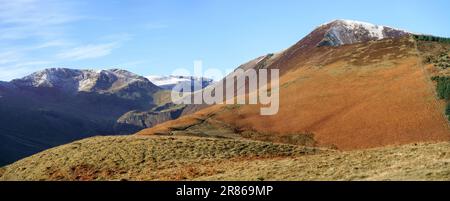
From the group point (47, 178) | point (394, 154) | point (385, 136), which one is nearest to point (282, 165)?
point (394, 154)

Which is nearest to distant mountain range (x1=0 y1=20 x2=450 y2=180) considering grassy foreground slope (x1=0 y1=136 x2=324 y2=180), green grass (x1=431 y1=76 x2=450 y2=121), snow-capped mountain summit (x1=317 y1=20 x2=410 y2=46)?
grassy foreground slope (x1=0 y1=136 x2=324 y2=180)

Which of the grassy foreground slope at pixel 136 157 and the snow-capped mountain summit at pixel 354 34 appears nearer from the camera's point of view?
the grassy foreground slope at pixel 136 157

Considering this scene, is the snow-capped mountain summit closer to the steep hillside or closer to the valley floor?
the steep hillside

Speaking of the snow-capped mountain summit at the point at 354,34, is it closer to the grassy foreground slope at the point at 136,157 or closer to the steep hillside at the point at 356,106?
the steep hillside at the point at 356,106

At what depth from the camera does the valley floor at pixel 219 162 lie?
27703mm

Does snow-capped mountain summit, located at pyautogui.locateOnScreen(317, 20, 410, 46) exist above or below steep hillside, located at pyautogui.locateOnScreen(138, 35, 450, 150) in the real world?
above

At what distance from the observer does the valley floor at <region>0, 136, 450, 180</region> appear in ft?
90.9

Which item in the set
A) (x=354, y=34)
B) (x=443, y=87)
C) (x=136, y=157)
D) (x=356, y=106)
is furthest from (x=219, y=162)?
(x=354, y=34)

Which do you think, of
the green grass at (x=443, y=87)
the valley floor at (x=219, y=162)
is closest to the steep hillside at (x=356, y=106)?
the green grass at (x=443, y=87)

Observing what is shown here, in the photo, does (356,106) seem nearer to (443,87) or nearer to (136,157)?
(443,87)

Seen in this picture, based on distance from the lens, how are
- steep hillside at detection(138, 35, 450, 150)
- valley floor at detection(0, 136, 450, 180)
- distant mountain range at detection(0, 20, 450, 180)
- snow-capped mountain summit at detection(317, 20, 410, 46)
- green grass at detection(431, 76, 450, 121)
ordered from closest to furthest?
valley floor at detection(0, 136, 450, 180)
distant mountain range at detection(0, 20, 450, 180)
steep hillside at detection(138, 35, 450, 150)
green grass at detection(431, 76, 450, 121)
snow-capped mountain summit at detection(317, 20, 410, 46)

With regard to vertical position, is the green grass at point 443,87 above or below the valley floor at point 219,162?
above

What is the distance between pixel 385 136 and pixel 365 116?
9190mm

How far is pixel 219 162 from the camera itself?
4194 centimetres
